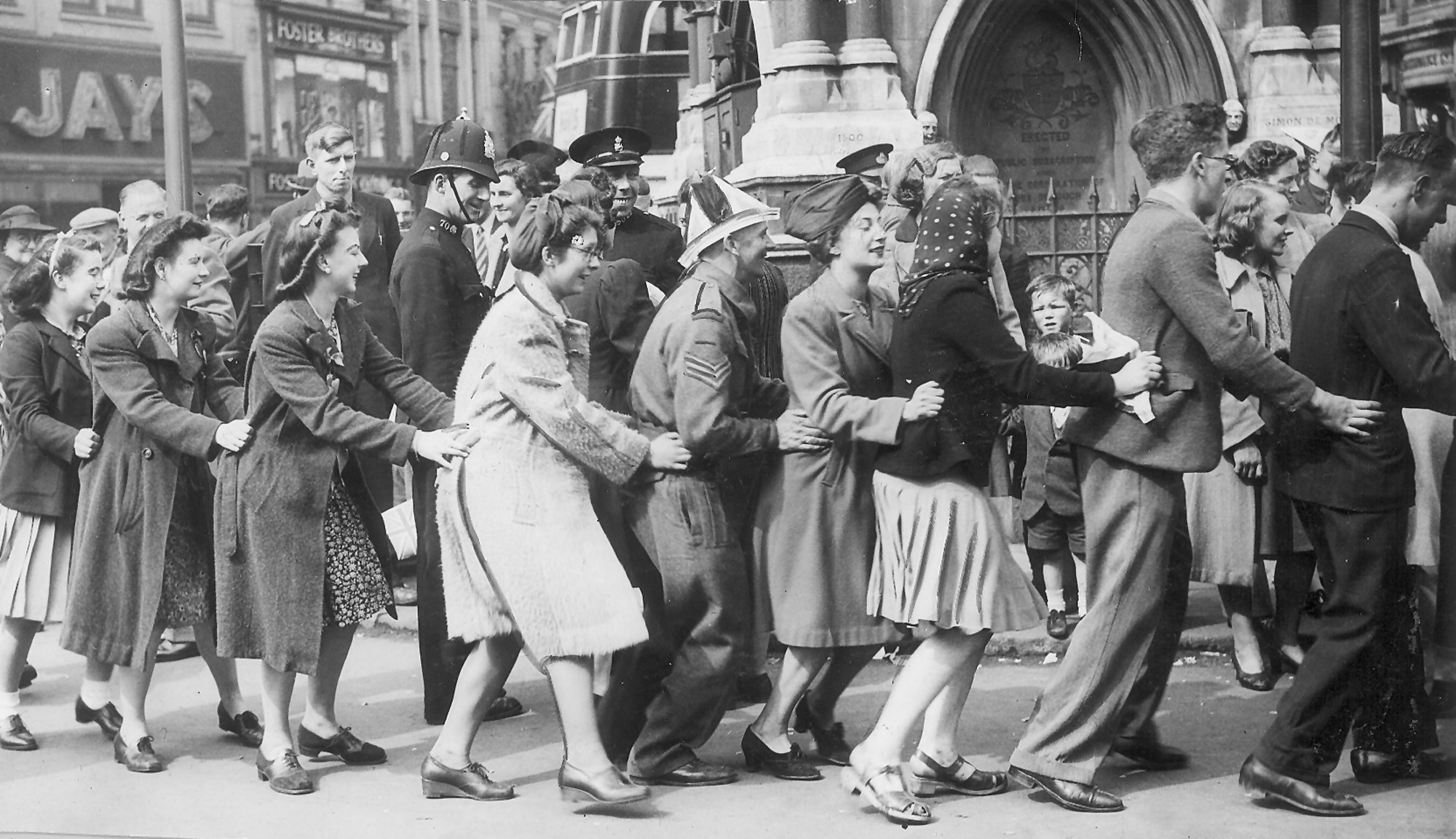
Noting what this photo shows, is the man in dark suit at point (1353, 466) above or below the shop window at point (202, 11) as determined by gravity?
below

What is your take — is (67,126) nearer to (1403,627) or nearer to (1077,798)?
(1077,798)

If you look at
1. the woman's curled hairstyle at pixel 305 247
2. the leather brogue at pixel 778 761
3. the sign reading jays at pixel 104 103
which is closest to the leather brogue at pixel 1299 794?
the leather brogue at pixel 778 761

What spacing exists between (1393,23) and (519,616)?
9669mm

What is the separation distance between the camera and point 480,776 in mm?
5551

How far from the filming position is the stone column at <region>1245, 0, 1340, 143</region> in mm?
11695

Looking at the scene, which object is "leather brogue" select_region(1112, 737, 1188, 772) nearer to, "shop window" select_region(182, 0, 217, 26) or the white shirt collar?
the white shirt collar

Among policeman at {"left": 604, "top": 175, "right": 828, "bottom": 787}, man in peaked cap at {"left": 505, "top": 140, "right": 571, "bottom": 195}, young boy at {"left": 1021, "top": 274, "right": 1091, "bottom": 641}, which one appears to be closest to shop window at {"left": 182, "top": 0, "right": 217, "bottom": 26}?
man in peaked cap at {"left": 505, "top": 140, "right": 571, "bottom": 195}

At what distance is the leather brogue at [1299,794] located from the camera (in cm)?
501

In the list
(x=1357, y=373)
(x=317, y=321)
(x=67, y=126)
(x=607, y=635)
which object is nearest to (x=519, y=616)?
(x=607, y=635)

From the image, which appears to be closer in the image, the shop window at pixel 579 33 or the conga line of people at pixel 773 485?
the conga line of people at pixel 773 485

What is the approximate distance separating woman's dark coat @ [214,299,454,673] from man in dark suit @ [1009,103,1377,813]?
2.26 meters

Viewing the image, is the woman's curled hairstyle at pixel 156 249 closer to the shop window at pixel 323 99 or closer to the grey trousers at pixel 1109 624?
the grey trousers at pixel 1109 624

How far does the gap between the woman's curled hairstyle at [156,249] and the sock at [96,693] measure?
1540 mm

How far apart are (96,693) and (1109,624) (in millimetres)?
3901
